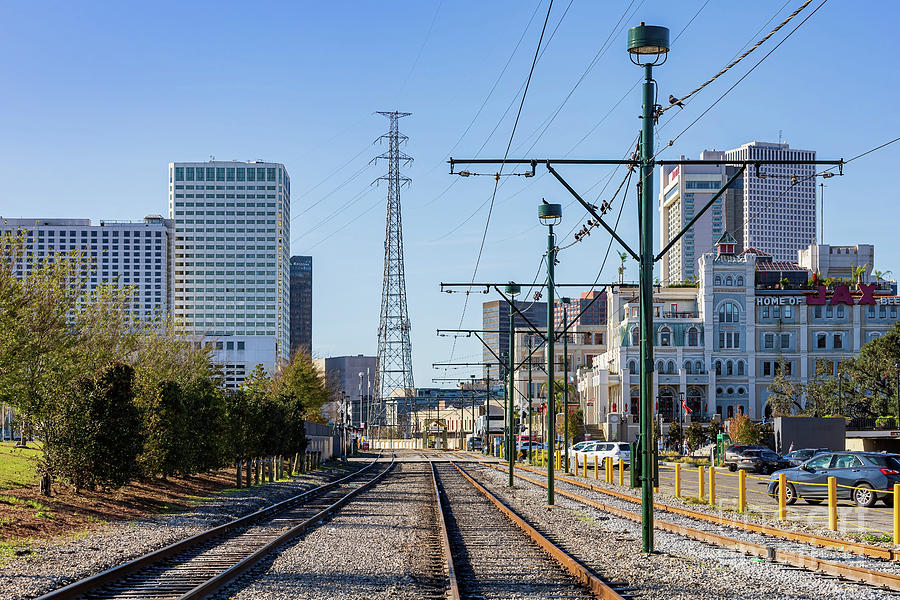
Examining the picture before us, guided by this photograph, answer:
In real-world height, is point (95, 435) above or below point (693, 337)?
below

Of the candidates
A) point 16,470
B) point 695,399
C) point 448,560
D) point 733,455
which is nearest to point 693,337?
point 695,399

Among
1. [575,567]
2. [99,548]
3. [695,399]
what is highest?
[575,567]

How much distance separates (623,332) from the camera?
12181cm

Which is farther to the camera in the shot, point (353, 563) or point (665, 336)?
point (665, 336)

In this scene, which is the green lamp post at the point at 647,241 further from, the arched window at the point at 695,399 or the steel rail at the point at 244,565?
the arched window at the point at 695,399

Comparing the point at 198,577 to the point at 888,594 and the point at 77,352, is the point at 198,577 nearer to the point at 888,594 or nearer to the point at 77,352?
the point at 888,594

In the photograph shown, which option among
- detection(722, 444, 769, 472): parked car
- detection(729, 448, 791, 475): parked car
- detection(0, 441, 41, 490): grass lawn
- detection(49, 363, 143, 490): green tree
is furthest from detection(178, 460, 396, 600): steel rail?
detection(722, 444, 769, 472): parked car

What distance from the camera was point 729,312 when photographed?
121 meters

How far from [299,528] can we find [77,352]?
1318 cm

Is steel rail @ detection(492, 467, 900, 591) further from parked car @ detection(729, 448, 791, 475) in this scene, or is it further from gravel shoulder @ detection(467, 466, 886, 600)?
parked car @ detection(729, 448, 791, 475)

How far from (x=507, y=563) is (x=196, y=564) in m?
5.00

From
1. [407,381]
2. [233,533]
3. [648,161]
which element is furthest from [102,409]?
[407,381]

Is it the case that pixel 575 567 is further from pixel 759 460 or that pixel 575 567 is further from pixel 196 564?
pixel 759 460

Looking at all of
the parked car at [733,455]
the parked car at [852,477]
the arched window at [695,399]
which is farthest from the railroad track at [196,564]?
the arched window at [695,399]
